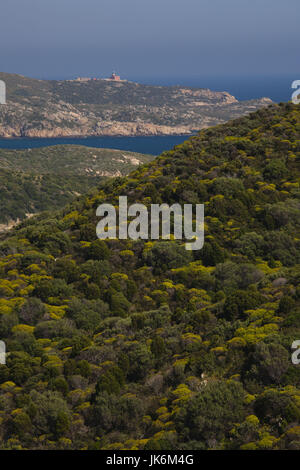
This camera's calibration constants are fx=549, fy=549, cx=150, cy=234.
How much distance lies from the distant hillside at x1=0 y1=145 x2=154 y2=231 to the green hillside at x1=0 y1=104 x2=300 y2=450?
58.4 meters

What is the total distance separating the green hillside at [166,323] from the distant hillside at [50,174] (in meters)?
58.4

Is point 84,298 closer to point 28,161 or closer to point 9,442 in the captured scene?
point 9,442

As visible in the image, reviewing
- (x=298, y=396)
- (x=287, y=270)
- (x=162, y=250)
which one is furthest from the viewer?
(x=162, y=250)

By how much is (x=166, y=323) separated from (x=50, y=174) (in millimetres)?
97412

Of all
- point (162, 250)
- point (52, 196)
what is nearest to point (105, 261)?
point (162, 250)

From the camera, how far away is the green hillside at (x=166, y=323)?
16.6m

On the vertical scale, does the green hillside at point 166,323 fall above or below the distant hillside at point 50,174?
below

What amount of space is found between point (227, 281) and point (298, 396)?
486 inches

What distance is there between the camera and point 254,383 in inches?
704

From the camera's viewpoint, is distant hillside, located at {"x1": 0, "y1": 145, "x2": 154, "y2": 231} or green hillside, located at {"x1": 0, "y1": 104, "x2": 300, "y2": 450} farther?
distant hillside, located at {"x1": 0, "y1": 145, "x2": 154, "y2": 231}

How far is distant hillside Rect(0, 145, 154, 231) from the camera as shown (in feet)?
328

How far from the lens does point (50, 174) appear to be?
118062 mm

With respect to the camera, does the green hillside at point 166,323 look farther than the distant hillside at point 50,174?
No

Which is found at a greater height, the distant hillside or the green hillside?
the distant hillside
